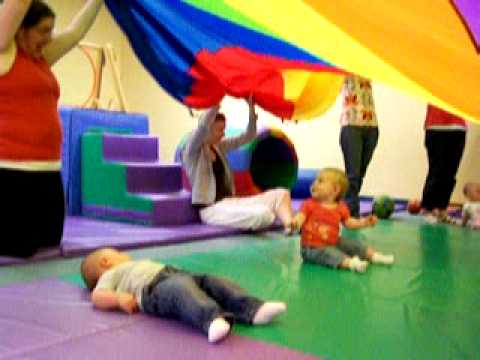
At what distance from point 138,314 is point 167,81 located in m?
1.63

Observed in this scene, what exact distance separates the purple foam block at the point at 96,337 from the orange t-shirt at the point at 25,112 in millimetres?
803

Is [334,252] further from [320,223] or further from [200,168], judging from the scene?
[200,168]

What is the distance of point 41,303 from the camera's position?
1961 mm

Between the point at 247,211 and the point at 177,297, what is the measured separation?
184 cm

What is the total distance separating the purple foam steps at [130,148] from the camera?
3.99 m

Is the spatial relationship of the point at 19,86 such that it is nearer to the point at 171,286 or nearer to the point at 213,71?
the point at 213,71

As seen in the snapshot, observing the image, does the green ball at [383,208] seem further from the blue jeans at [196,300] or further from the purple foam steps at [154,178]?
the blue jeans at [196,300]

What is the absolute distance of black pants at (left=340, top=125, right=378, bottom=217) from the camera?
4.16 m

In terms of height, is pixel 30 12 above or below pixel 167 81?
above

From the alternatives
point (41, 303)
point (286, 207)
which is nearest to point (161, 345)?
point (41, 303)

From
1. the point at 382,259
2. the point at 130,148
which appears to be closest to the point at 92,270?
the point at 382,259

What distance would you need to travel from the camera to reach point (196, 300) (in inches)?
68.2

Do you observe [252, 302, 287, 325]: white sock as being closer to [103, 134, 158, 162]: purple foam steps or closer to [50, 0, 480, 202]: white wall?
[103, 134, 158, 162]: purple foam steps

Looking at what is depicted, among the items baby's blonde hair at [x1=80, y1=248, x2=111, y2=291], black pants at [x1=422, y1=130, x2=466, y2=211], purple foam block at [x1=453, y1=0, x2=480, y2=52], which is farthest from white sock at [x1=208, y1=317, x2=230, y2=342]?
black pants at [x1=422, y1=130, x2=466, y2=211]
